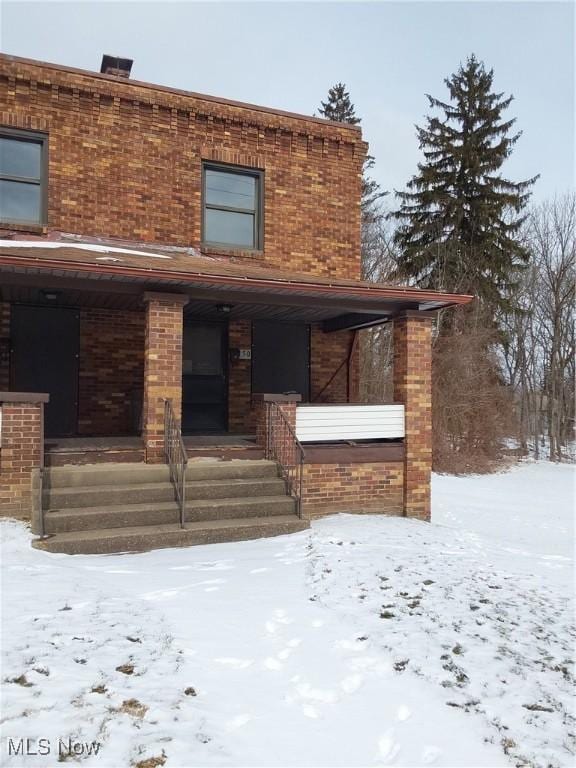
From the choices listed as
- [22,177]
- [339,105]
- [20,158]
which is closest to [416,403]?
[22,177]

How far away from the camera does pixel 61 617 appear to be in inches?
146

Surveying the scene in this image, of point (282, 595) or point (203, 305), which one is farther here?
point (203, 305)

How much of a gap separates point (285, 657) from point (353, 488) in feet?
15.1

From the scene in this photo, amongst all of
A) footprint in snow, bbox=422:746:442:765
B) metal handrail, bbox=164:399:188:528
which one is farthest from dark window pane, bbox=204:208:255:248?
footprint in snow, bbox=422:746:442:765

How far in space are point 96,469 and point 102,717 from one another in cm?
428

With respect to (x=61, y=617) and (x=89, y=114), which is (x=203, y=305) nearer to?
(x=89, y=114)

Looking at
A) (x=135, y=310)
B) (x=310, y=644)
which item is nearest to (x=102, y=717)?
(x=310, y=644)

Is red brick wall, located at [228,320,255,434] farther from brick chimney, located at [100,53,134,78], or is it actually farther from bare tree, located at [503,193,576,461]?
bare tree, located at [503,193,576,461]

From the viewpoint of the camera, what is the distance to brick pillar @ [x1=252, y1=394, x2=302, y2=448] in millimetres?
7664

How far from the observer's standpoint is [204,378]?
10.1 metres

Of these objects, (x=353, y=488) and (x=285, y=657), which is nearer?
(x=285, y=657)

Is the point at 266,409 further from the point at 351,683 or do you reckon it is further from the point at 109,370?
the point at 351,683

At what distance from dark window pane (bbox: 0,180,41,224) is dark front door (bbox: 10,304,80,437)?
1534 mm

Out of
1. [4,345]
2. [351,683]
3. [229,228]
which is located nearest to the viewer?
[351,683]
